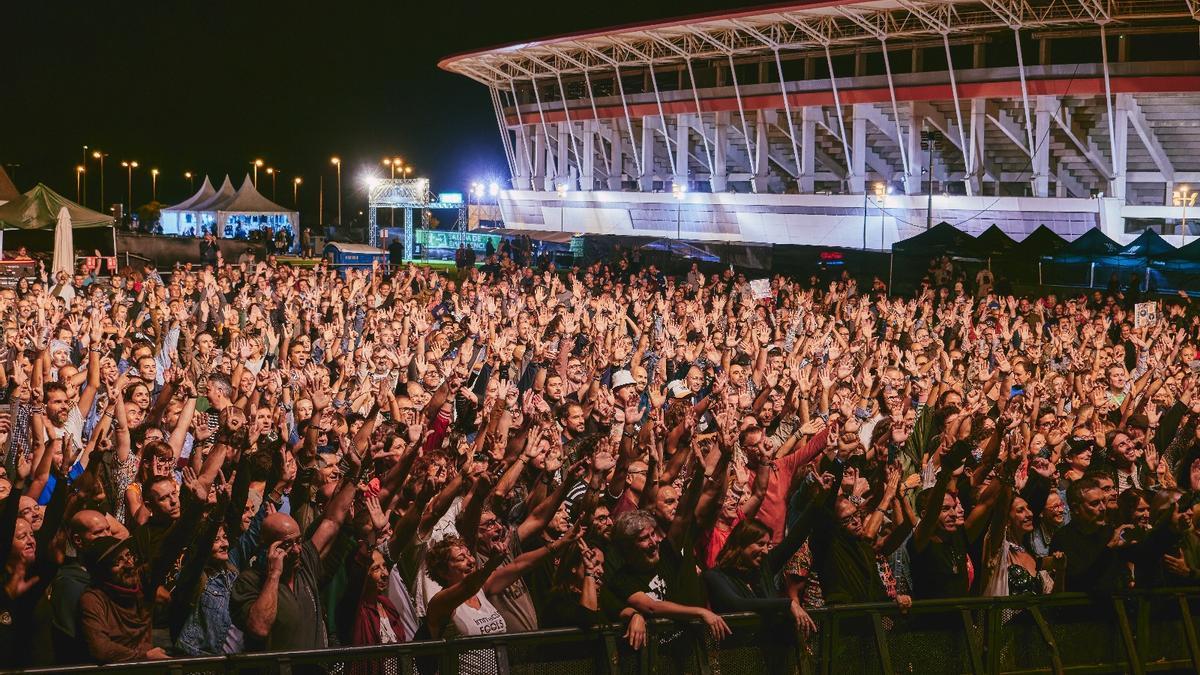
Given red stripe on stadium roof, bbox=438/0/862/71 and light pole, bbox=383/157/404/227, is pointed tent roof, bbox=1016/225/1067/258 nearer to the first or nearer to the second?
red stripe on stadium roof, bbox=438/0/862/71

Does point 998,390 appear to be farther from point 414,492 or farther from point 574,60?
point 574,60

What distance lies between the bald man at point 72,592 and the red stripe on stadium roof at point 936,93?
1634 inches

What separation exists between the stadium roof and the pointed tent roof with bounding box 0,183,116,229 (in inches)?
998

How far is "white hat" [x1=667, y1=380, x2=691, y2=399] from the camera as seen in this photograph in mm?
11047

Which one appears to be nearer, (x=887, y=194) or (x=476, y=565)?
(x=476, y=565)

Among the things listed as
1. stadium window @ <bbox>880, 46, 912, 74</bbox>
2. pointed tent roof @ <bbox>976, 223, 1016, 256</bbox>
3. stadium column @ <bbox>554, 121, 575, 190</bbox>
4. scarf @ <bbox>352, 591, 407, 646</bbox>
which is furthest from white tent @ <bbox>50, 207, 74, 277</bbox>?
stadium column @ <bbox>554, 121, 575, 190</bbox>

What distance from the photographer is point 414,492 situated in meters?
6.56

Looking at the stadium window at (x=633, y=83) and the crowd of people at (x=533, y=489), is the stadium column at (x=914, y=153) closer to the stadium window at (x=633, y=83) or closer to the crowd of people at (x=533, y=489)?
the stadium window at (x=633, y=83)

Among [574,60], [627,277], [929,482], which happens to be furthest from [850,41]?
[929,482]

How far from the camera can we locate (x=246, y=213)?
52656 millimetres

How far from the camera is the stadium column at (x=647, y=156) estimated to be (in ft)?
203

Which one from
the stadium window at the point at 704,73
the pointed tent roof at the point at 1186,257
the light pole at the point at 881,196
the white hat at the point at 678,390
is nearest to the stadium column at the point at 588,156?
the stadium window at the point at 704,73

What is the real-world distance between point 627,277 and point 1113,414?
1881 centimetres

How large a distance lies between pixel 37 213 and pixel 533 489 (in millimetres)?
26983
